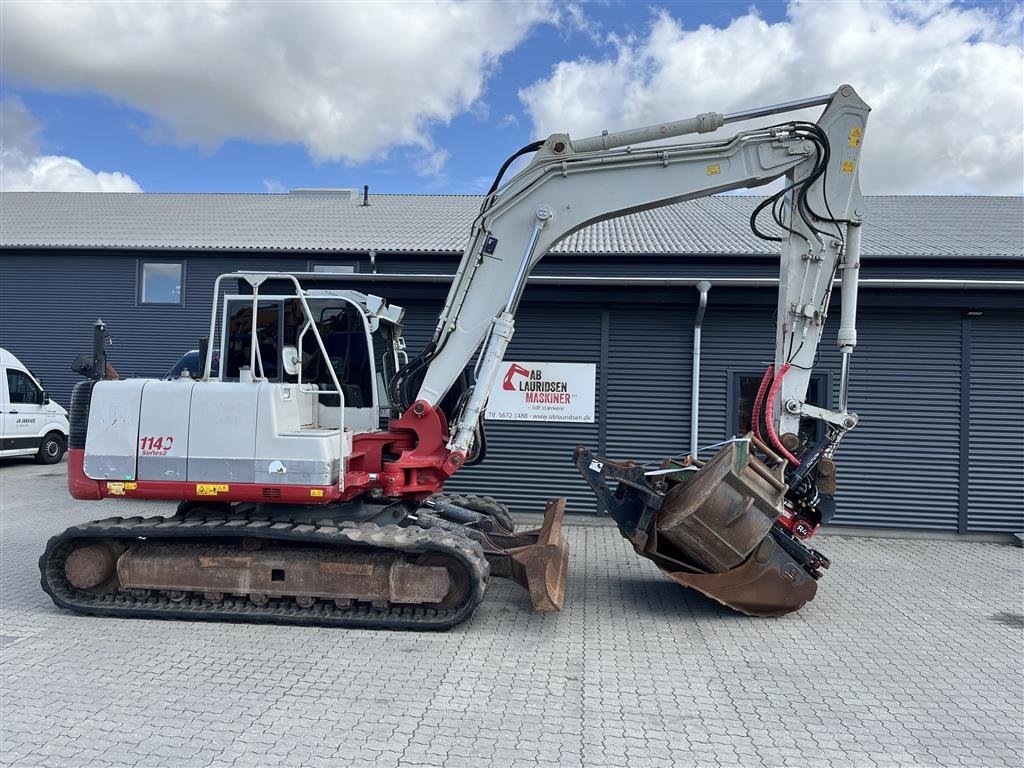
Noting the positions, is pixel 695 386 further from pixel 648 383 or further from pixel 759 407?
pixel 759 407

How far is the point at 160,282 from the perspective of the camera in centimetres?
1695

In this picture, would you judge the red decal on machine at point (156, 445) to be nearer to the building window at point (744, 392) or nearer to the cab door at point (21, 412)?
the building window at point (744, 392)

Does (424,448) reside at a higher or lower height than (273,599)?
higher

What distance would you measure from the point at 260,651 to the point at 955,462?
9382 mm

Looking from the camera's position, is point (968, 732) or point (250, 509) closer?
point (968, 732)

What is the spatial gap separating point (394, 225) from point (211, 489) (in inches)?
496

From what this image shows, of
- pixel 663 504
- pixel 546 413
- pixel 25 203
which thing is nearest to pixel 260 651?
pixel 663 504

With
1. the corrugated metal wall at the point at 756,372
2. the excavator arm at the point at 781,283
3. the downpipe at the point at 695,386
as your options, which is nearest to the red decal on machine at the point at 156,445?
the excavator arm at the point at 781,283

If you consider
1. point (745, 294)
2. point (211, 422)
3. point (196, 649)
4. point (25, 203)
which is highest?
point (25, 203)

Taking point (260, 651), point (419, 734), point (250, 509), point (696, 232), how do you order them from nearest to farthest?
point (419, 734)
point (260, 651)
point (250, 509)
point (696, 232)

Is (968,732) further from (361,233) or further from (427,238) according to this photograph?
(361,233)

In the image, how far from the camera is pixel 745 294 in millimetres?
9781

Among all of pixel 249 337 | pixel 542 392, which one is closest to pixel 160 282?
pixel 542 392

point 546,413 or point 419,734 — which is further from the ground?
point 546,413
